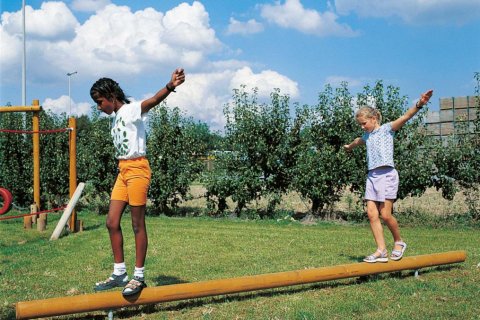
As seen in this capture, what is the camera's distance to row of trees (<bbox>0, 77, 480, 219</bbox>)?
1320 cm

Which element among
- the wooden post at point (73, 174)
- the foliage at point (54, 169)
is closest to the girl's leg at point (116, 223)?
the wooden post at point (73, 174)

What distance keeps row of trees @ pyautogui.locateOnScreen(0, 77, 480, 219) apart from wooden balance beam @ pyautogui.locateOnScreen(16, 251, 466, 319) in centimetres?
731

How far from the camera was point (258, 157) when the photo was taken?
47.9 ft

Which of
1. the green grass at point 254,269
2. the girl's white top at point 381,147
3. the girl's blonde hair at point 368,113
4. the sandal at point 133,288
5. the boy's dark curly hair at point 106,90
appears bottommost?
the green grass at point 254,269

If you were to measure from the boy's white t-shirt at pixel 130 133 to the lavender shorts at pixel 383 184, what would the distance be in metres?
3.03

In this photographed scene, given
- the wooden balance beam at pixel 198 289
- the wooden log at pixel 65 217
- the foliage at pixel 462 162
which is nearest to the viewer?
the wooden balance beam at pixel 198 289

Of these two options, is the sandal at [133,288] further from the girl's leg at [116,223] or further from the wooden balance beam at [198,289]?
the girl's leg at [116,223]

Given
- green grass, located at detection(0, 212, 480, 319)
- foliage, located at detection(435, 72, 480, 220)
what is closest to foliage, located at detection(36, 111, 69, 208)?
green grass, located at detection(0, 212, 480, 319)

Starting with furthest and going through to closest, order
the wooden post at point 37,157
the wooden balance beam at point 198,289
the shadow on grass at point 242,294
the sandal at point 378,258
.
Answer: the wooden post at point 37,157
the sandal at point 378,258
the shadow on grass at point 242,294
the wooden balance beam at point 198,289

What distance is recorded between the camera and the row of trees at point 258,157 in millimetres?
13195

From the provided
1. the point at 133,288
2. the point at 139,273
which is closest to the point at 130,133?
the point at 139,273

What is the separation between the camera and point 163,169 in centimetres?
1547

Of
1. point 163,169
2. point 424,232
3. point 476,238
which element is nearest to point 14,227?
point 163,169

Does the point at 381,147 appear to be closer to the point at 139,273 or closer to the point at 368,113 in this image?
the point at 368,113
